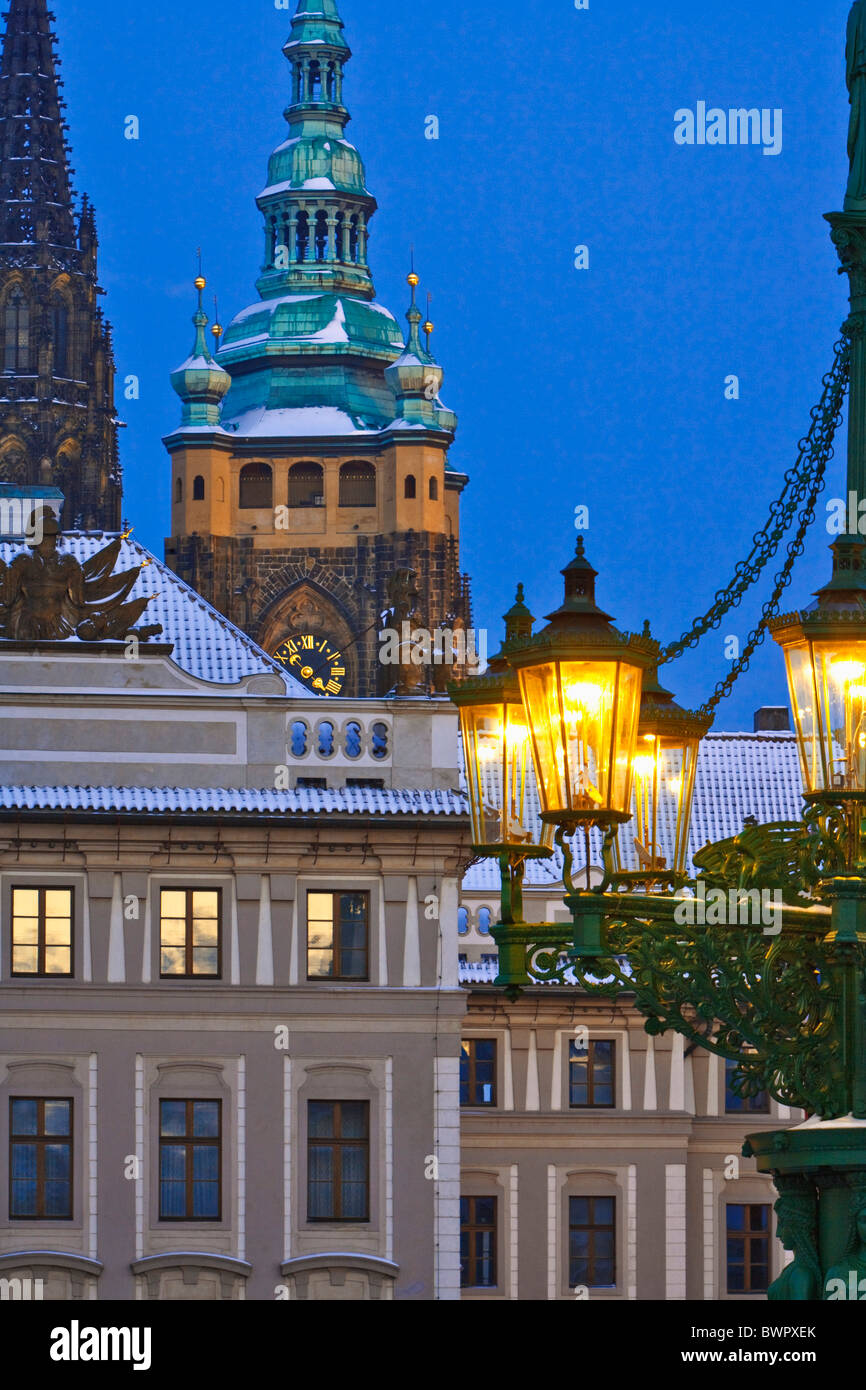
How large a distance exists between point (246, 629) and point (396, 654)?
2892 inches

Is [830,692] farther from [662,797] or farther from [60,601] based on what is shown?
[60,601]

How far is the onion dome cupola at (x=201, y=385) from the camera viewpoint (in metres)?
127

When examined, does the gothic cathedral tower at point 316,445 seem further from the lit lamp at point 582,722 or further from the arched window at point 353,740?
the lit lamp at point 582,722

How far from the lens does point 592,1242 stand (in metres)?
65.7

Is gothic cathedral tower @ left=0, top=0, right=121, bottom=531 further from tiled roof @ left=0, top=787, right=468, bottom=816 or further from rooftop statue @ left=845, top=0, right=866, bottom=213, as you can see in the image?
rooftop statue @ left=845, top=0, right=866, bottom=213

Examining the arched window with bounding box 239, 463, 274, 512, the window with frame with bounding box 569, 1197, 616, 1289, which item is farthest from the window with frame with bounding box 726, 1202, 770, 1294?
the arched window with bounding box 239, 463, 274, 512

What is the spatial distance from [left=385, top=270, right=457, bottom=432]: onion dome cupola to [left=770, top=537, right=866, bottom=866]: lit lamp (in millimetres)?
111692

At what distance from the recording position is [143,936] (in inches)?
1994

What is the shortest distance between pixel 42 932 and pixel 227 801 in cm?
322

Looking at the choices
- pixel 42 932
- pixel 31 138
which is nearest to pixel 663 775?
pixel 42 932

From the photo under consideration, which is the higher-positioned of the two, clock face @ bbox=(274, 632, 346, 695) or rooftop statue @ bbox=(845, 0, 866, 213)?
clock face @ bbox=(274, 632, 346, 695)

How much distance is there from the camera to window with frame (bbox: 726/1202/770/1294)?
67.6m
